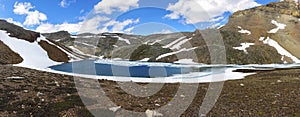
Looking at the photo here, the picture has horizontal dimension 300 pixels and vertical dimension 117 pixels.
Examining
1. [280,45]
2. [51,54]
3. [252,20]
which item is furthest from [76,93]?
[252,20]

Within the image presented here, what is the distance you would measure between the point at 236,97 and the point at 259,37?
118230 millimetres

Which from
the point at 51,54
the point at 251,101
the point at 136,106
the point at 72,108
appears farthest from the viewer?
the point at 51,54

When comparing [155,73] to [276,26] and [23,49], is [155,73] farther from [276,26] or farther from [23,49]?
[276,26]

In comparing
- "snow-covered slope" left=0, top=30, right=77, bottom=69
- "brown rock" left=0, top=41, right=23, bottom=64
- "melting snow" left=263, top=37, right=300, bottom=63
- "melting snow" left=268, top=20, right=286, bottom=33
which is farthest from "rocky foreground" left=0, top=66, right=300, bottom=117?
"melting snow" left=268, top=20, right=286, bottom=33

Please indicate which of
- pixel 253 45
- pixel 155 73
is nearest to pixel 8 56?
pixel 155 73

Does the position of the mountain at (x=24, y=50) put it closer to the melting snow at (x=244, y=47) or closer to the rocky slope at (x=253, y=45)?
the rocky slope at (x=253, y=45)

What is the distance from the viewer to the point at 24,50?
7819 centimetres

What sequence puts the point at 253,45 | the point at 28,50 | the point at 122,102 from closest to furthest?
the point at 122,102
the point at 28,50
the point at 253,45

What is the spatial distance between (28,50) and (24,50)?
220 cm

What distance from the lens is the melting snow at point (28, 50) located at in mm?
71000

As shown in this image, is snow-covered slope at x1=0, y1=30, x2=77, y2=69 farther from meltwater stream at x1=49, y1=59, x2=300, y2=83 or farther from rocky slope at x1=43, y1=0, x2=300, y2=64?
rocky slope at x1=43, y1=0, x2=300, y2=64

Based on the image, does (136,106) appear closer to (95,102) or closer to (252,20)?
(95,102)

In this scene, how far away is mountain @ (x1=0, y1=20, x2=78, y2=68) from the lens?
64.3m

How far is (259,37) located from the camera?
445 ft
